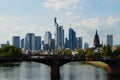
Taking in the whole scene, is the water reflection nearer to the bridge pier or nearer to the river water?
the river water

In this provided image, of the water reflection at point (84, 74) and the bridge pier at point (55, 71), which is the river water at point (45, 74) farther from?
the bridge pier at point (55, 71)

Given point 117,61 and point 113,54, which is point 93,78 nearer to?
point 117,61

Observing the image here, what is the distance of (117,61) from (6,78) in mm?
36911

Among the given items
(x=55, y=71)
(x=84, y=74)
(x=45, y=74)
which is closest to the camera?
(x=55, y=71)

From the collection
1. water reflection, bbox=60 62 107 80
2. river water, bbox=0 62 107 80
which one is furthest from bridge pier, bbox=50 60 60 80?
water reflection, bbox=60 62 107 80

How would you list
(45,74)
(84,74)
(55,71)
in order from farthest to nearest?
(45,74) < (84,74) < (55,71)

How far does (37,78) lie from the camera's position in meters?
94.6

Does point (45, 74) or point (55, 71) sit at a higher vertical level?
point (55, 71)

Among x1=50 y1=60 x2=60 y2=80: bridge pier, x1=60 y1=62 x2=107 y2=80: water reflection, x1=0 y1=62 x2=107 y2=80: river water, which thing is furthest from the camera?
x1=50 y1=60 x2=60 y2=80: bridge pier

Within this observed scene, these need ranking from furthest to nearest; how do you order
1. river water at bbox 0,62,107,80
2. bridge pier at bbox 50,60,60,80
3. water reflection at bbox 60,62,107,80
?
1. bridge pier at bbox 50,60,60,80
2. water reflection at bbox 60,62,107,80
3. river water at bbox 0,62,107,80

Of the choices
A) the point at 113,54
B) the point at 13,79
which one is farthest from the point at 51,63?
the point at 113,54

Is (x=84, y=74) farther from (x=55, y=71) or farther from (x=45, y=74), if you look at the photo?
(x=45, y=74)

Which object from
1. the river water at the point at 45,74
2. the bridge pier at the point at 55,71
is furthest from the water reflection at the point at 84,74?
the bridge pier at the point at 55,71

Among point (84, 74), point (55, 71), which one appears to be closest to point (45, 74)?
point (55, 71)
